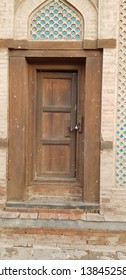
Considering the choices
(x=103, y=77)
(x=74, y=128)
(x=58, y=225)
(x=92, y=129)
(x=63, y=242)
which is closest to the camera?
(x=63, y=242)

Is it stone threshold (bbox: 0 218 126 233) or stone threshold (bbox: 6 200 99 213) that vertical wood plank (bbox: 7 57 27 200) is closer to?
stone threshold (bbox: 6 200 99 213)

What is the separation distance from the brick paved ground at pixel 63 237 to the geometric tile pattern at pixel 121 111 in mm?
834

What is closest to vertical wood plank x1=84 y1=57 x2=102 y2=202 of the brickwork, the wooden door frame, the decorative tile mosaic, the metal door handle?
the wooden door frame

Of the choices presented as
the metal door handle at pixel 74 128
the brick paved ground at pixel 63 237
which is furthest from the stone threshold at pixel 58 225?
the metal door handle at pixel 74 128

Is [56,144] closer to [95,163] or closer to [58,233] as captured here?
[95,163]

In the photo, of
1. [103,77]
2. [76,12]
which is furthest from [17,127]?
[76,12]

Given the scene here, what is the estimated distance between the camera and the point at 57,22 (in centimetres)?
457

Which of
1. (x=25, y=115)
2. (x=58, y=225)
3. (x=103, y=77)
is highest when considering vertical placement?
(x=103, y=77)

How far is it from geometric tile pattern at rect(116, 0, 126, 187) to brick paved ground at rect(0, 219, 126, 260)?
2.73 ft

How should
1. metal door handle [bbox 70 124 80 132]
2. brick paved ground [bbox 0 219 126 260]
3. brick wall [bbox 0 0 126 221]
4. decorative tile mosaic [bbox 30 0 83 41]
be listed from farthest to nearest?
1. metal door handle [bbox 70 124 80 132]
2. decorative tile mosaic [bbox 30 0 83 41]
3. brick wall [bbox 0 0 126 221]
4. brick paved ground [bbox 0 219 126 260]

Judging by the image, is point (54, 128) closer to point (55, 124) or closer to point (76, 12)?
point (55, 124)

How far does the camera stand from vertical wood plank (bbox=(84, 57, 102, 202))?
458 centimetres

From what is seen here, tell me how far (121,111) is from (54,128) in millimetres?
1211

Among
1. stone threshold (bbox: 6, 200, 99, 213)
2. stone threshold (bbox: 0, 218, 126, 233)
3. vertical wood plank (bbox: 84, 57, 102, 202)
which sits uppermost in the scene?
vertical wood plank (bbox: 84, 57, 102, 202)
